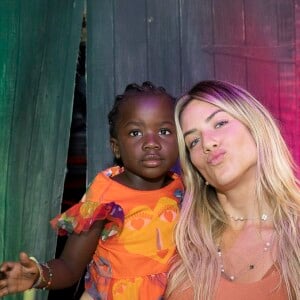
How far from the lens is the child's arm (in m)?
1.84

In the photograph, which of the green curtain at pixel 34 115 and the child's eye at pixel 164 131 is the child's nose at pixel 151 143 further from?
the green curtain at pixel 34 115

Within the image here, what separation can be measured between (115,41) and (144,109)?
1030 millimetres

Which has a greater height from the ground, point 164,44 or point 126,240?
point 164,44

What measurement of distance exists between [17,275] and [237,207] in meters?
0.90

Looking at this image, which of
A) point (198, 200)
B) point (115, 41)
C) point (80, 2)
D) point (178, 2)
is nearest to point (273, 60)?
point (178, 2)

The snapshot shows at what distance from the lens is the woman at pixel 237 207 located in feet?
6.78

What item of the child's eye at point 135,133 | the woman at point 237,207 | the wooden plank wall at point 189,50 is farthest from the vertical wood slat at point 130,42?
the woman at point 237,207

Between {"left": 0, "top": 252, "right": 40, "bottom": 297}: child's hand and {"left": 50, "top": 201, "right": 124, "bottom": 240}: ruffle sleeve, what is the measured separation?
352 mm

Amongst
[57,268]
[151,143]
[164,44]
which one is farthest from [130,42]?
[57,268]

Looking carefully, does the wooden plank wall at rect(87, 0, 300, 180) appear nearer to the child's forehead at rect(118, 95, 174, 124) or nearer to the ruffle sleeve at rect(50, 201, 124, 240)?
the child's forehead at rect(118, 95, 174, 124)

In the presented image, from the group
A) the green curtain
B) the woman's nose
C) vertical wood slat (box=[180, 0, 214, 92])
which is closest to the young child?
the woman's nose

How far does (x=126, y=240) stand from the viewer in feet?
7.71

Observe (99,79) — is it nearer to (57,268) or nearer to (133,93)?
(133,93)

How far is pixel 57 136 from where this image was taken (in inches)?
122
